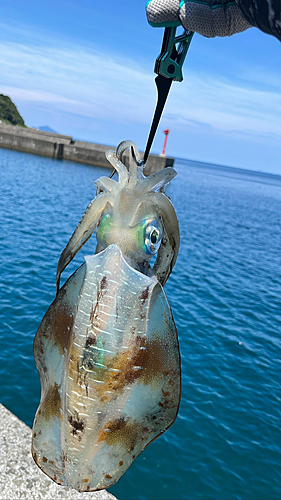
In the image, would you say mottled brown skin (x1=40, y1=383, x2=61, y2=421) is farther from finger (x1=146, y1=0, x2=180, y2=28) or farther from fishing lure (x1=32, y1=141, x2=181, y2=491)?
finger (x1=146, y1=0, x2=180, y2=28)

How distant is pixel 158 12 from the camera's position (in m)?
1.77

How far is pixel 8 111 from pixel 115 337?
76062 millimetres

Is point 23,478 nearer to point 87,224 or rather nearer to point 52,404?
point 52,404

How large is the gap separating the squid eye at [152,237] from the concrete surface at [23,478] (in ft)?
10.5

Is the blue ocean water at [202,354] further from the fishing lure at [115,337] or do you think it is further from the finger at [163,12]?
the finger at [163,12]

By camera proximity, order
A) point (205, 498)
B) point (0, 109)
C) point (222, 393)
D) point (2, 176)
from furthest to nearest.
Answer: point (0, 109), point (2, 176), point (222, 393), point (205, 498)

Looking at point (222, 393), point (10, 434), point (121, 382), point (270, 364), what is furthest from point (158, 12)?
point (270, 364)

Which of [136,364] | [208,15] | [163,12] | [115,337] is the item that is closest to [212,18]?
[208,15]

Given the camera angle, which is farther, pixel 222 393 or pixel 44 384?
pixel 222 393

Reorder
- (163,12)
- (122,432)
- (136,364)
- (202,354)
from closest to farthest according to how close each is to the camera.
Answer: (163,12), (136,364), (122,432), (202,354)

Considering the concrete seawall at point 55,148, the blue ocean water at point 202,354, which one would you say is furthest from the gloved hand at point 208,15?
the concrete seawall at point 55,148

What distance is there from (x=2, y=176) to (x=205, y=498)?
27.0 m

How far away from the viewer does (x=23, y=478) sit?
4.12 metres

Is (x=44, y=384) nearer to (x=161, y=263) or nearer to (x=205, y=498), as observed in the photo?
(x=161, y=263)
